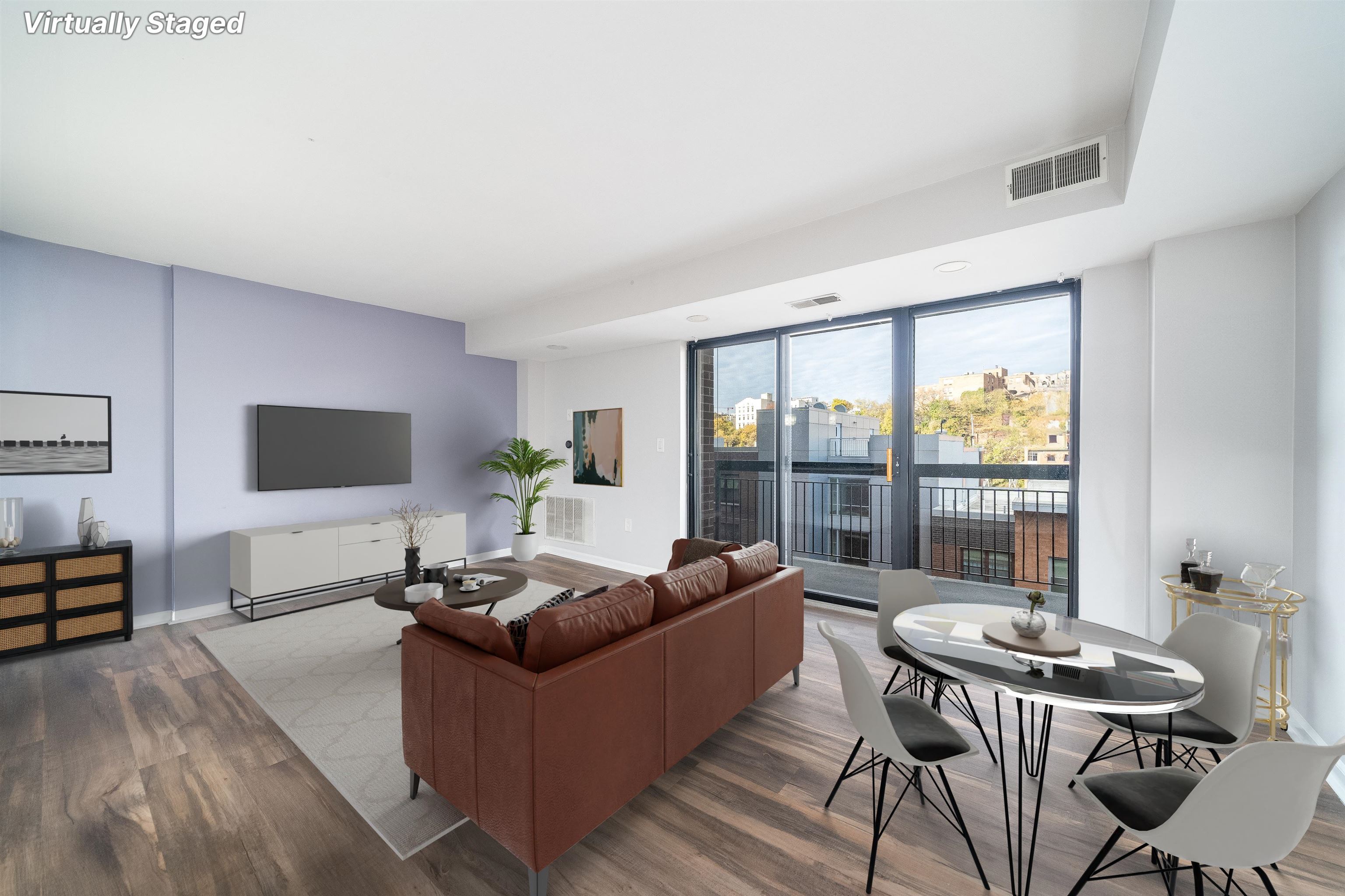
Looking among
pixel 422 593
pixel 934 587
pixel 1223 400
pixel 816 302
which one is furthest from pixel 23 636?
pixel 1223 400

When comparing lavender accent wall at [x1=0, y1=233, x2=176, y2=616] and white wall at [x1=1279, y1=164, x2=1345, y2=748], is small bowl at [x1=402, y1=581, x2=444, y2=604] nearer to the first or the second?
lavender accent wall at [x1=0, y1=233, x2=176, y2=616]

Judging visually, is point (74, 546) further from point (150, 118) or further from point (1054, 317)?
point (1054, 317)

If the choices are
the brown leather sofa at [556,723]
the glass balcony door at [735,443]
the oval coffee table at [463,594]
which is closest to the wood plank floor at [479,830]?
the brown leather sofa at [556,723]

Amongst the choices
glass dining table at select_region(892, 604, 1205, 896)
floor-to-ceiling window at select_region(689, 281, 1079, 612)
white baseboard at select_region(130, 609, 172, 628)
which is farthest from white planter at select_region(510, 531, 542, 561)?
glass dining table at select_region(892, 604, 1205, 896)

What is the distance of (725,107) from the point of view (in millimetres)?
2230

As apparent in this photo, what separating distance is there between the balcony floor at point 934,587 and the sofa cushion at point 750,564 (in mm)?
593

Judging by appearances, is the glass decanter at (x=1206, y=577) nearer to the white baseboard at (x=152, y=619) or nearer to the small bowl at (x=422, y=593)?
the small bowl at (x=422, y=593)

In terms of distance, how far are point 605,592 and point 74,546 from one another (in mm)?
4042

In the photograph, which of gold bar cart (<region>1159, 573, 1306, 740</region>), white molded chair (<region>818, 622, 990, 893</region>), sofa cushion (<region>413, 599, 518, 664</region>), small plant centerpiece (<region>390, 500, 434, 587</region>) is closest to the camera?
white molded chair (<region>818, 622, 990, 893</region>)

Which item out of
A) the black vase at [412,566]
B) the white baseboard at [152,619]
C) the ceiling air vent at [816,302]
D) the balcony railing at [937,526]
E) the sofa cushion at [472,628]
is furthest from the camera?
the white baseboard at [152,619]

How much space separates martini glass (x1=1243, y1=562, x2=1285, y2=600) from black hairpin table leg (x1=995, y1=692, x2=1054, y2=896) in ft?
4.17

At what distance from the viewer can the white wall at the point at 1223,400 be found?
2.59 metres

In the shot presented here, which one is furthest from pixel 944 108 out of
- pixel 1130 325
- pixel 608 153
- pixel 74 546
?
pixel 74 546

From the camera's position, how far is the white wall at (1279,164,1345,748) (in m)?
2.17
